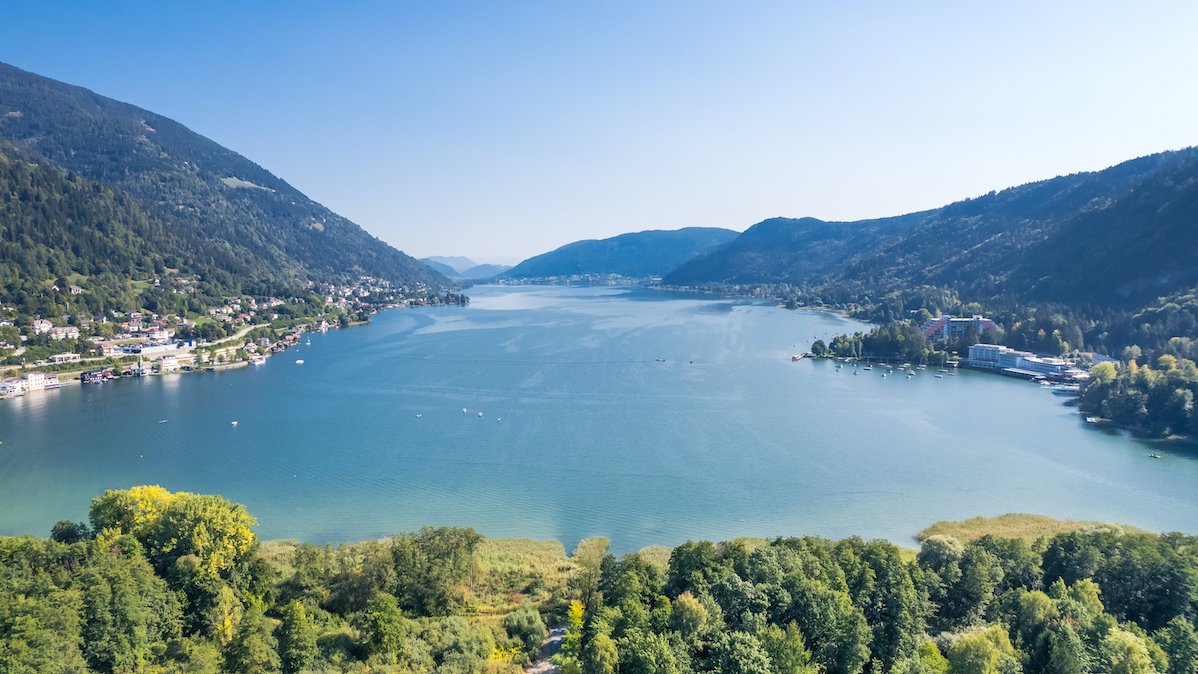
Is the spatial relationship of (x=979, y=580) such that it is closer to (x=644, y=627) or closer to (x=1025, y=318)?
(x=644, y=627)

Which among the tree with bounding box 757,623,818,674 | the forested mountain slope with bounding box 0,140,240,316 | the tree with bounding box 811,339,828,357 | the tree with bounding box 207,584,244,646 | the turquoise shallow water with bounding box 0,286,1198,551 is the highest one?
the forested mountain slope with bounding box 0,140,240,316

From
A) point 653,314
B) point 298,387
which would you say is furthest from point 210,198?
point 298,387

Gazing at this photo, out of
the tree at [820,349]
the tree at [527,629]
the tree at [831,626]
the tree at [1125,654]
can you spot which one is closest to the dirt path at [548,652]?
the tree at [527,629]

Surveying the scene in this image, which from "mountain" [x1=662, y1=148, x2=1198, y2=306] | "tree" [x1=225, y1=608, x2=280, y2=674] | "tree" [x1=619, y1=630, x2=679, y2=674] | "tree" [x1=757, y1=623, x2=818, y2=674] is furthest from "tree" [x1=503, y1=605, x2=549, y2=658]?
"mountain" [x1=662, y1=148, x2=1198, y2=306]

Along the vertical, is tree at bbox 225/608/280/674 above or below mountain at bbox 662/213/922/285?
below

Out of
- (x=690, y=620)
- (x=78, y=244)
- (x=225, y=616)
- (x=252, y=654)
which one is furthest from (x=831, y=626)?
(x=78, y=244)

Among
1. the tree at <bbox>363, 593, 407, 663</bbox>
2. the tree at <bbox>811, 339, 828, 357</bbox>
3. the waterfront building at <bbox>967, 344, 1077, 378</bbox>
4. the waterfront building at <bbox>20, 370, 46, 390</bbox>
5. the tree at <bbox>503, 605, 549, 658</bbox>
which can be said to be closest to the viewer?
the tree at <bbox>363, 593, 407, 663</bbox>

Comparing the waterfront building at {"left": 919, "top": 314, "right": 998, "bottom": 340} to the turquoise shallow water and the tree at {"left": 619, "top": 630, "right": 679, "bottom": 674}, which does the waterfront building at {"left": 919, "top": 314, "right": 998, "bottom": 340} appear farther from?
the tree at {"left": 619, "top": 630, "right": 679, "bottom": 674}

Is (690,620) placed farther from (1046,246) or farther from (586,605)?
(1046,246)
